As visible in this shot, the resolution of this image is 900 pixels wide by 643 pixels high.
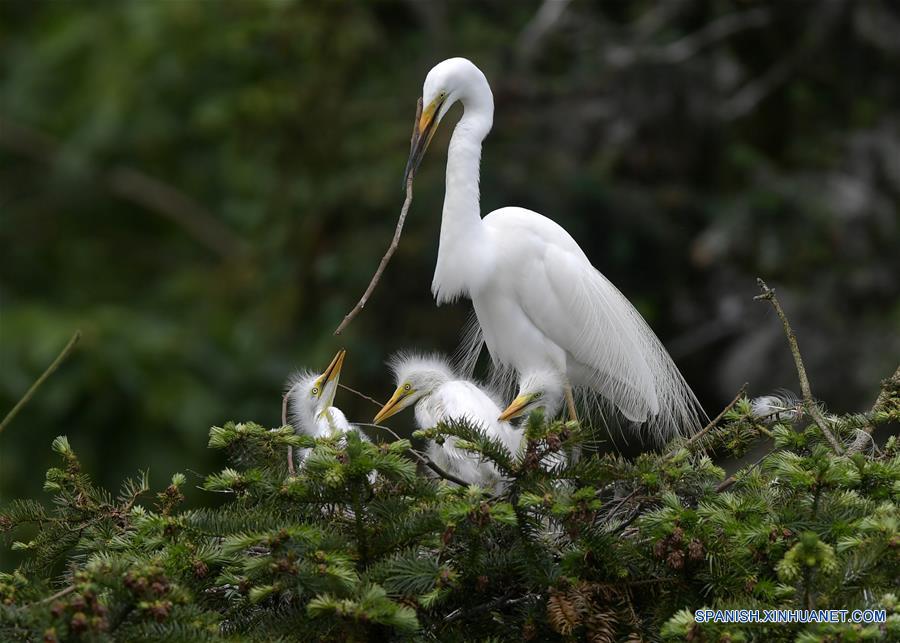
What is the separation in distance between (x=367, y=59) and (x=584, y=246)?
6.89ft

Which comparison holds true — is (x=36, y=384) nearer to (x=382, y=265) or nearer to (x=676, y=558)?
(x=382, y=265)

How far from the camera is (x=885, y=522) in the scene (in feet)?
6.56

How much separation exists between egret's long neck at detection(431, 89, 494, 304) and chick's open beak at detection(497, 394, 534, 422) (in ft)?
1.80

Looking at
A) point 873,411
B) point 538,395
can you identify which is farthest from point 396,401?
point 873,411

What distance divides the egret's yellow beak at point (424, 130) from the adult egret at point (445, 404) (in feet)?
1.94

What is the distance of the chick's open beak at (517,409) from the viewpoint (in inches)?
113

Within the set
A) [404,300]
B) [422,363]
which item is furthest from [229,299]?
[422,363]

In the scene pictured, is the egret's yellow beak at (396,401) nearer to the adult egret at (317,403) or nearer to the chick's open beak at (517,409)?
the adult egret at (317,403)

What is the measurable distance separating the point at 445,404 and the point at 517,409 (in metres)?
0.34

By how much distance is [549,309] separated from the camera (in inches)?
141

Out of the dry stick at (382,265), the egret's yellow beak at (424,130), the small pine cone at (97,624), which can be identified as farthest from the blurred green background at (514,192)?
the small pine cone at (97,624)

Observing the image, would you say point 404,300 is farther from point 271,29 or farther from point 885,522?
point 885,522

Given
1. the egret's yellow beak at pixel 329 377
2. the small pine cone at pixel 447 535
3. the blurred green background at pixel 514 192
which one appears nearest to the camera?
the small pine cone at pixel 447 535

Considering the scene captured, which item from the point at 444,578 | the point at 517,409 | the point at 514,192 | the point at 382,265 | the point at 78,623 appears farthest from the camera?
the point at 514,192
